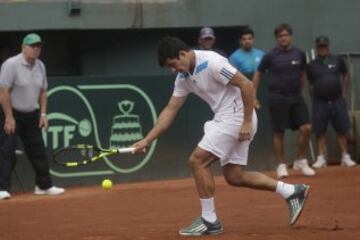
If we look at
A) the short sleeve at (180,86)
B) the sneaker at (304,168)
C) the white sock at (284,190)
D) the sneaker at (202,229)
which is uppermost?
the short sleeve at (180,86)

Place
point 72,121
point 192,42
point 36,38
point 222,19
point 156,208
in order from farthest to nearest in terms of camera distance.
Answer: point 192,42 → point 222,19 → point 72,121 → point 36,38 → point 156,208

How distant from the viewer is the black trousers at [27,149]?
1161 cm

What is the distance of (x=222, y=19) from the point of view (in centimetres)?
1515

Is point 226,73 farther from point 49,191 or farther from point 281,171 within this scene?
point 281,171

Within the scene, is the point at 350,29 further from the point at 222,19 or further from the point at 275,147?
the point at 275,147

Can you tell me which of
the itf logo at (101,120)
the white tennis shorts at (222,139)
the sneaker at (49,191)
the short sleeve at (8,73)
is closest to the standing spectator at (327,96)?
the itf logo at (101,120)

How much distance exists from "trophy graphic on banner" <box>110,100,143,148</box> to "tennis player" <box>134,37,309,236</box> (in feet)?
15.7

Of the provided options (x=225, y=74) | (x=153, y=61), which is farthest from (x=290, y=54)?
(x=225, y=74)

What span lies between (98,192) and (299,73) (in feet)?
10.6

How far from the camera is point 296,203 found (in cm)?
830

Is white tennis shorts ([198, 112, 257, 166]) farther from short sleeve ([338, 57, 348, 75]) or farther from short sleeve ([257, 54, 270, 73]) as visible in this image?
short sleeve ([338, 57, 348, 75])

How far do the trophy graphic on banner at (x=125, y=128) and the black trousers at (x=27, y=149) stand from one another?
1.30 metres

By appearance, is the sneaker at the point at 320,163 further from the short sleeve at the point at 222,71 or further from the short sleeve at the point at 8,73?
the short sleeve at the point at 222,71

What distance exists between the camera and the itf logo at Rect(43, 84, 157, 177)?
41.3 ft
